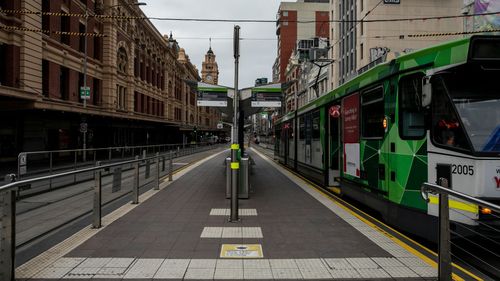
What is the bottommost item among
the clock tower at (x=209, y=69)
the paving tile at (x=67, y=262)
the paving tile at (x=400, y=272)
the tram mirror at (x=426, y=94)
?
the paving tile at (x=67, y=262)

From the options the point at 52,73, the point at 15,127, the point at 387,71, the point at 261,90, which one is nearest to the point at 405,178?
the point at 387,71

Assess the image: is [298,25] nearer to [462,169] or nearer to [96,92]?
[96,92]

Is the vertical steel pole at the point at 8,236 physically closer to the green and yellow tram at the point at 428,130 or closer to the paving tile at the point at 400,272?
the paving tile at the point at 400,272

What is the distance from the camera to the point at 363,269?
520 cm

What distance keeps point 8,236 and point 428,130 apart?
576 cm

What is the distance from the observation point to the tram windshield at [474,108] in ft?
18.3

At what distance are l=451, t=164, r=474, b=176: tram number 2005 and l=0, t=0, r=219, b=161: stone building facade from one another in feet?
35.7

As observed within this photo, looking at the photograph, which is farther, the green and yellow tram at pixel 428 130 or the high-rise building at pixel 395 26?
the high-rise building at pixel 395 26

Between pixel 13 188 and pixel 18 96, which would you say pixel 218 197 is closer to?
pixel 13 188

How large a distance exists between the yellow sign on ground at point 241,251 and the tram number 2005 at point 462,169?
9.69ft

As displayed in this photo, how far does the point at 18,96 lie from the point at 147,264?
1636cm

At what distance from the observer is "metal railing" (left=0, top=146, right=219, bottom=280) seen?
4578 mm

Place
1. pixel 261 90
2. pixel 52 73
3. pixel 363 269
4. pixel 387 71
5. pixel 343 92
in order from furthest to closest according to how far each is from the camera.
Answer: pixel 52 73 → pixel 261 90 → pixel 343 92 → pixel 387 71 → pixel 363 269

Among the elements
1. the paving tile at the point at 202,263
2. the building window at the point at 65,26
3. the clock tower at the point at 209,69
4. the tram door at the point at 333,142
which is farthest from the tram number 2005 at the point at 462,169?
the clock tower at the point at 209,69
